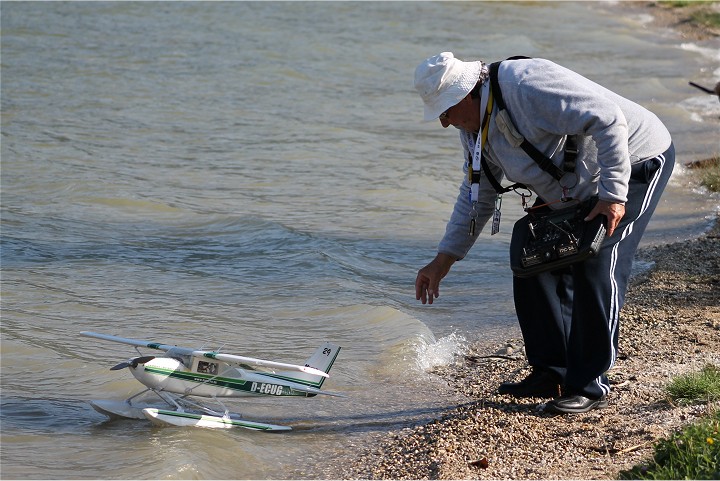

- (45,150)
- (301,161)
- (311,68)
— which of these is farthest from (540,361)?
(311,68)

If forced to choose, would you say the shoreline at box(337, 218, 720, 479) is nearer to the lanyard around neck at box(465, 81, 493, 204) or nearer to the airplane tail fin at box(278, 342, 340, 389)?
the airplane tail fin at box(278, 342, 340, 389)

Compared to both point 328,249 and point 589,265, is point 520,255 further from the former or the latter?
point 328,249

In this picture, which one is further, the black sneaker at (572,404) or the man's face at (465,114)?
the black sneaker at (572,404)

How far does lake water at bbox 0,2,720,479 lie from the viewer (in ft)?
21.2

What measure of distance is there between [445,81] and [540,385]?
6.43ft

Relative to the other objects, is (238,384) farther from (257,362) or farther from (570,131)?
(570,131)

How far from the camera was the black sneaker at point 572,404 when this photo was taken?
5.63 meters

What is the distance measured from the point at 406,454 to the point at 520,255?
4.16ft

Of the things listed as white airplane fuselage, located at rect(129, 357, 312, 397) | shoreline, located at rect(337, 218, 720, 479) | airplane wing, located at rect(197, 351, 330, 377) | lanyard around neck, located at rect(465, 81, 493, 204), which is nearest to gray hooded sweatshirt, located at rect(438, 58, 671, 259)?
lanyard around neck, located at rect(465, 81, 493, 204)

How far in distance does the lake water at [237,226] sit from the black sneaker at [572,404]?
837 millimetres

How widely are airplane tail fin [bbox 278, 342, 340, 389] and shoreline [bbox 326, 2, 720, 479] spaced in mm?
593

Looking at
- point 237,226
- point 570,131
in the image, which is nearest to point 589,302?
point 570,131

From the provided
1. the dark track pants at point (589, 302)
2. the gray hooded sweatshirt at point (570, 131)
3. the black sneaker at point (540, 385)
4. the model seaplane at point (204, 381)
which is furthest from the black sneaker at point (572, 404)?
the model seaplane at point (204, 381)

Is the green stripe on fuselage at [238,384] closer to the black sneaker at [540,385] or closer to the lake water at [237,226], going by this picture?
the lake water at [237,226]
